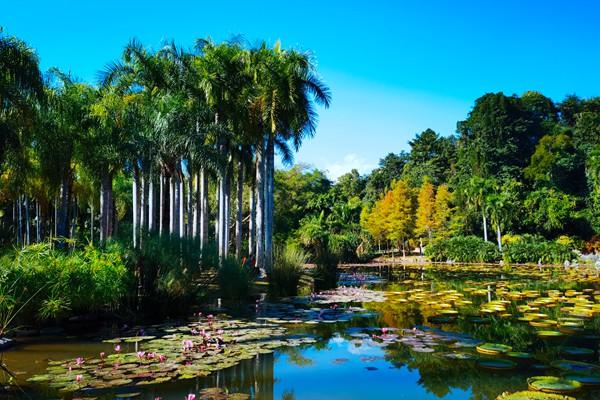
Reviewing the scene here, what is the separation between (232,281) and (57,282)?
16.1 feet

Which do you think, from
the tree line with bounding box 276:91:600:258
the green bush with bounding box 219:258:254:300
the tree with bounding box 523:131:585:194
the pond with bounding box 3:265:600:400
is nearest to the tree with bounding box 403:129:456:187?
the tree line with bounding box 276:91:600:258

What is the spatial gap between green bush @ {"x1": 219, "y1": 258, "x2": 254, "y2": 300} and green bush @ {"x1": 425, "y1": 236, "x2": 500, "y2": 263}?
27967 millimetres

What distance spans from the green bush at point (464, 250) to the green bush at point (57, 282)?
32047 millimetres

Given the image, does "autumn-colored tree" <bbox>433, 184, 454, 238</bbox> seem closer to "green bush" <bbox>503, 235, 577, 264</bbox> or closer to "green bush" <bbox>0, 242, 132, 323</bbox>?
"green bush" <bbox>503, 235, 577, 264</bbox>

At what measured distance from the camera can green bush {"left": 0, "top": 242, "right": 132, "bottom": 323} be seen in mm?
7594

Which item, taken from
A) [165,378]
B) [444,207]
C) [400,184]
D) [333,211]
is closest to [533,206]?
[444,207]

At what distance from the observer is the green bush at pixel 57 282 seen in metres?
7.59

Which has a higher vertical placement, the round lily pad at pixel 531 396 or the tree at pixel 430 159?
the tree at pixel 430 159

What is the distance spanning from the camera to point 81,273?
8.27 metres

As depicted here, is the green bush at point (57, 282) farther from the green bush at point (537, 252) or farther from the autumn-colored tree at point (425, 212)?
the autumn-colored tree at point (425, 212)

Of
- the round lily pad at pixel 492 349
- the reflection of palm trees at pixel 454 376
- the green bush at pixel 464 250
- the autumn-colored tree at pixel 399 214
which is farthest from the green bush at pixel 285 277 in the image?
the autumn-colored tree at pixel 399 214

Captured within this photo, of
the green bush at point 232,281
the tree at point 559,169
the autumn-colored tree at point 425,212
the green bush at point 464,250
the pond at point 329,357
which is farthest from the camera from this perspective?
the tree at point 559,169

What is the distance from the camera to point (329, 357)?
6.83 metres

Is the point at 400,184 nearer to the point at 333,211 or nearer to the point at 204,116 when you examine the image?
the point at 333,211
